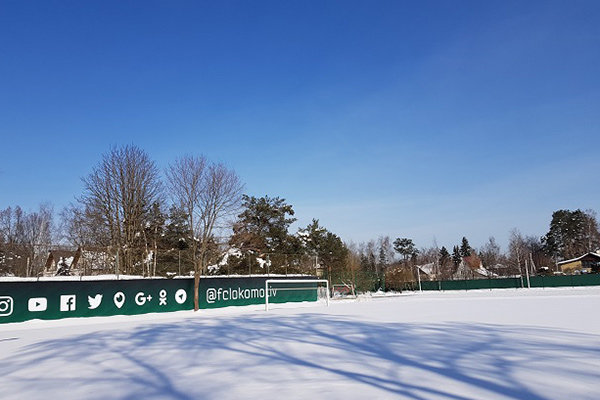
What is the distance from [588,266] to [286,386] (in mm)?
74870

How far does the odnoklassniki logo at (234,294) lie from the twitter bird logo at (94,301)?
6.37 metres

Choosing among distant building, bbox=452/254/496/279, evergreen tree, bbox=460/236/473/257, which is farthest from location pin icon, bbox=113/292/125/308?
evergreen tree, bbox=460/236/473/257

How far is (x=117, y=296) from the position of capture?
18984mm

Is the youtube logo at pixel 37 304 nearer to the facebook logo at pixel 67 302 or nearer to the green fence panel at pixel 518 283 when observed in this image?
the facebook logo at pixel 67 302

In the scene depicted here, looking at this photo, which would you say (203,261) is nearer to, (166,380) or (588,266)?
(166,380)

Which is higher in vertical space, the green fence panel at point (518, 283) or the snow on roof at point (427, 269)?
the snow on roof at point (427, 269)

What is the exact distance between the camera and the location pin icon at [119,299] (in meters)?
18.9

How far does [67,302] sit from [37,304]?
44.4 inches

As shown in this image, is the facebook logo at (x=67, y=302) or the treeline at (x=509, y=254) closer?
the facebook logo at (x=67, y=302)

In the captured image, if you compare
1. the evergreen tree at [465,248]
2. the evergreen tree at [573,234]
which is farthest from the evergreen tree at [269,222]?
the evergreen tree at [465,248]

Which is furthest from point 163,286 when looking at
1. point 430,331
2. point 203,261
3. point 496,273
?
point 496,273

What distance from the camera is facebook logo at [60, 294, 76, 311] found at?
1705 centimetres

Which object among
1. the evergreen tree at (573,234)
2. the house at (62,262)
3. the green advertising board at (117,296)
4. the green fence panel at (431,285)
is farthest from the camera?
the evergreen tree at (573,234)

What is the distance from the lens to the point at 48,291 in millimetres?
16672
